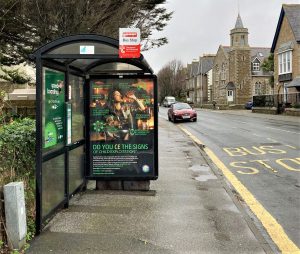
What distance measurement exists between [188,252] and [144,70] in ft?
12.8

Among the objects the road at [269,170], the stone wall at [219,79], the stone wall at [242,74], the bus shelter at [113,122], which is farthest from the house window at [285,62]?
the bus shelter at [113,122]

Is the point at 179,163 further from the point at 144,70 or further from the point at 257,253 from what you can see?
the point at 257,253

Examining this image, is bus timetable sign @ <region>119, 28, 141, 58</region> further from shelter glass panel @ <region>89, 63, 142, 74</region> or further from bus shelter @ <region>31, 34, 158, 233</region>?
shelter glass panel @ <region>89, 63, 142, 74</region>

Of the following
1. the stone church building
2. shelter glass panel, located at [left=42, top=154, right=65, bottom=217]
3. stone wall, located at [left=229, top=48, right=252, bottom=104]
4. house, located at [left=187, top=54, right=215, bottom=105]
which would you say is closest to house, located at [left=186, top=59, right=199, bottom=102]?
house, located at [left=187, top=54, right=215, bottom=105]

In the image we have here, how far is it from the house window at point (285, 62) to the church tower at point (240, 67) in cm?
2787

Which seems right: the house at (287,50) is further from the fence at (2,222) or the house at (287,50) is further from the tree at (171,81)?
the tree at (171,81)

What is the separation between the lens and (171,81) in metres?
117

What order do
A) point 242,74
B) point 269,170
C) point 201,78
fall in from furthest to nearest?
point 201,78 < point 242,74 < point 269,170

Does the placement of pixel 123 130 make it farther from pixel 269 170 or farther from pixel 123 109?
pixel 269 170

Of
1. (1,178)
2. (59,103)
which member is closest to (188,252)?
(1,178)

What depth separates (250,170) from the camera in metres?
10.7

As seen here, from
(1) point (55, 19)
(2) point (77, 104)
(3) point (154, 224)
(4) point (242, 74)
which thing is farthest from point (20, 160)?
(4) point (242, 74)

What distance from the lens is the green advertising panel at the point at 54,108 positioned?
5.72 meters

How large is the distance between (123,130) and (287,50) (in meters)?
41.9
